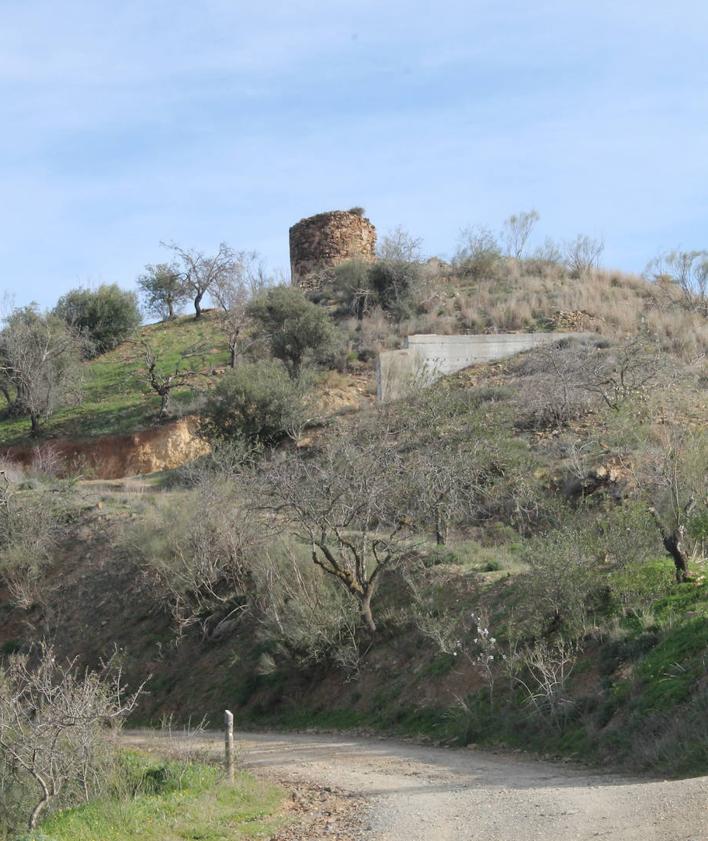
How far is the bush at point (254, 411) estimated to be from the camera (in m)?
35.3

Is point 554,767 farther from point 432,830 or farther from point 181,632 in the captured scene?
point 181,632

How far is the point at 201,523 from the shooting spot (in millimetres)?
25250

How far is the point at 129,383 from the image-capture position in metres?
45.5

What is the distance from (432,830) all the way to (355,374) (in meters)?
31.4

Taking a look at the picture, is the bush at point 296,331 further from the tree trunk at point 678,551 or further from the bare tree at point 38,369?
the tree trunk at point 678,551

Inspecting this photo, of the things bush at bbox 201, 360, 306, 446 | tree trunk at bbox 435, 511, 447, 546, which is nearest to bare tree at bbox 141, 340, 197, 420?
bush at bbox 201, 360, 306, 446

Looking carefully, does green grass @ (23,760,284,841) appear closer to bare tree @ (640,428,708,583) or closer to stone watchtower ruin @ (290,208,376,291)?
bare tree @ (640,428,708,583)

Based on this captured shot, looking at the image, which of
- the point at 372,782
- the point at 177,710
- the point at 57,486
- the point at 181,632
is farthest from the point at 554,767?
the point at 57,486

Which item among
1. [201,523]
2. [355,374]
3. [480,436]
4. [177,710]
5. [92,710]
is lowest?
[177,710]

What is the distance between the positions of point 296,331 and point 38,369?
10095mm

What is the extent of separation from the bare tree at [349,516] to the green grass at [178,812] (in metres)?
7.07

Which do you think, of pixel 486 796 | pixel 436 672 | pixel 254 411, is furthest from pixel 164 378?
pixel 486 796

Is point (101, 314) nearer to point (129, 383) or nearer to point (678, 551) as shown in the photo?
point (129, 383)

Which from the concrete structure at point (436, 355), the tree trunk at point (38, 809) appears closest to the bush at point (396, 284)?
the concrete structure at point (436, 355)
